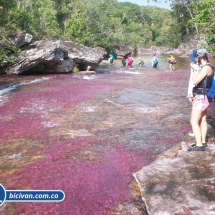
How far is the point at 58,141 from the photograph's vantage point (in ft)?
25.9

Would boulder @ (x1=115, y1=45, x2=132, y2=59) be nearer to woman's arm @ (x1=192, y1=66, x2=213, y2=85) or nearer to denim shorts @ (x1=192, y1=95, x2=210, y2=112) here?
denim shorts @ (x1=192, y1=95, x2=210, y2=112)

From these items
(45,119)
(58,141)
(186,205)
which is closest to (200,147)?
(186,205)

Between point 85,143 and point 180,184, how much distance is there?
3.45 m

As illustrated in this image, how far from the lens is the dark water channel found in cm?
511

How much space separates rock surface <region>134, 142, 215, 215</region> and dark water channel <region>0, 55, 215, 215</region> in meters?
0.37

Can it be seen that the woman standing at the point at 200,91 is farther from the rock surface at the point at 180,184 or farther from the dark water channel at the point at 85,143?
the dark water channel at the point at 85,143

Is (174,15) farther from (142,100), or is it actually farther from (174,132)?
(174,132)

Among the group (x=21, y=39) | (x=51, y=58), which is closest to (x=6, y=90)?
(x=51, y=58)

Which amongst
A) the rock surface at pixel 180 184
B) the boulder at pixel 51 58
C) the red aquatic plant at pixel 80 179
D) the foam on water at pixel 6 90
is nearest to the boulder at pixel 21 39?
the boulder at pixel 51 58

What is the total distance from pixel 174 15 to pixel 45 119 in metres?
65.4

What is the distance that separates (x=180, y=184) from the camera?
16.0ft

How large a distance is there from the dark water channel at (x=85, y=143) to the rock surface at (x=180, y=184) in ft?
1.23

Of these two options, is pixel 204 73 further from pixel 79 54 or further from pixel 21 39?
pixel 79 54

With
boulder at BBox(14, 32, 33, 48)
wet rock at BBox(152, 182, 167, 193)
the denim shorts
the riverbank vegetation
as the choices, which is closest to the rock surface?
wet rock at BBox(152, 182, 167, 193)
